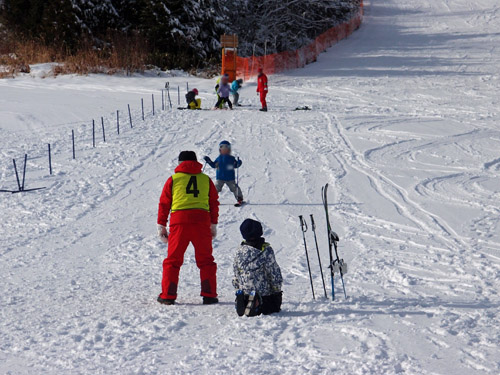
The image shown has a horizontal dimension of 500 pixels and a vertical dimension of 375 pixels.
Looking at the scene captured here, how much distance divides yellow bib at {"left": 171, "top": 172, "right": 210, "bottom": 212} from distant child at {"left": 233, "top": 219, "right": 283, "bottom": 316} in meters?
0.71

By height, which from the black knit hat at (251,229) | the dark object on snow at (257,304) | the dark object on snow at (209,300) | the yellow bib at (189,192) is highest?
the yellow bib at (189,192)

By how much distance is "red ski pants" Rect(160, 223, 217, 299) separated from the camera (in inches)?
274

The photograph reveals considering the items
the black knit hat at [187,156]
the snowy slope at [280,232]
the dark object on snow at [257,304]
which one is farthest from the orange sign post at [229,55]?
the dark object on snow at [257,304]

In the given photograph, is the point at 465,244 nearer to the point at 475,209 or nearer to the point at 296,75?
the point at 475,209

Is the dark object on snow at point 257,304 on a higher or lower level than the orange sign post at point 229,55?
lower

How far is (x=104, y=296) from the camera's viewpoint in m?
7.43

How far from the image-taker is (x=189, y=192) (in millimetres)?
6988

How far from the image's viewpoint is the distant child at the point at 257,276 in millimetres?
6492

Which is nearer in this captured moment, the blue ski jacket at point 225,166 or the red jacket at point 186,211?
the red jacket at point 186,211

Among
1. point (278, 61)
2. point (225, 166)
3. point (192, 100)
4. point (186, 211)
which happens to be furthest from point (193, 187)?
point (278, 61)

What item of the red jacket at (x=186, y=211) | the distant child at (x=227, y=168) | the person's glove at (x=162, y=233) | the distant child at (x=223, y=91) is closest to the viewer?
the red jacket at (x=186, y=211)

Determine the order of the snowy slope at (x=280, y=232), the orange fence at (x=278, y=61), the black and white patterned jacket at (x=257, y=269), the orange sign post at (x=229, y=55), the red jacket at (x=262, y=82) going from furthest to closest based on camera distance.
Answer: the orange fence at (x=278, y=61), the orange sign post at (x=229, y=55), the red jacket at (x=262, y=82), the black and white patterned jacket at (x=257, y=269), the snowy slope at (x=280, y=232)

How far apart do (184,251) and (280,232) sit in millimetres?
3812

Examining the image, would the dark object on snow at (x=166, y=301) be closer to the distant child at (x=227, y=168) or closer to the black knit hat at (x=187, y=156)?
the black knit hat at (x=187, y=156)
